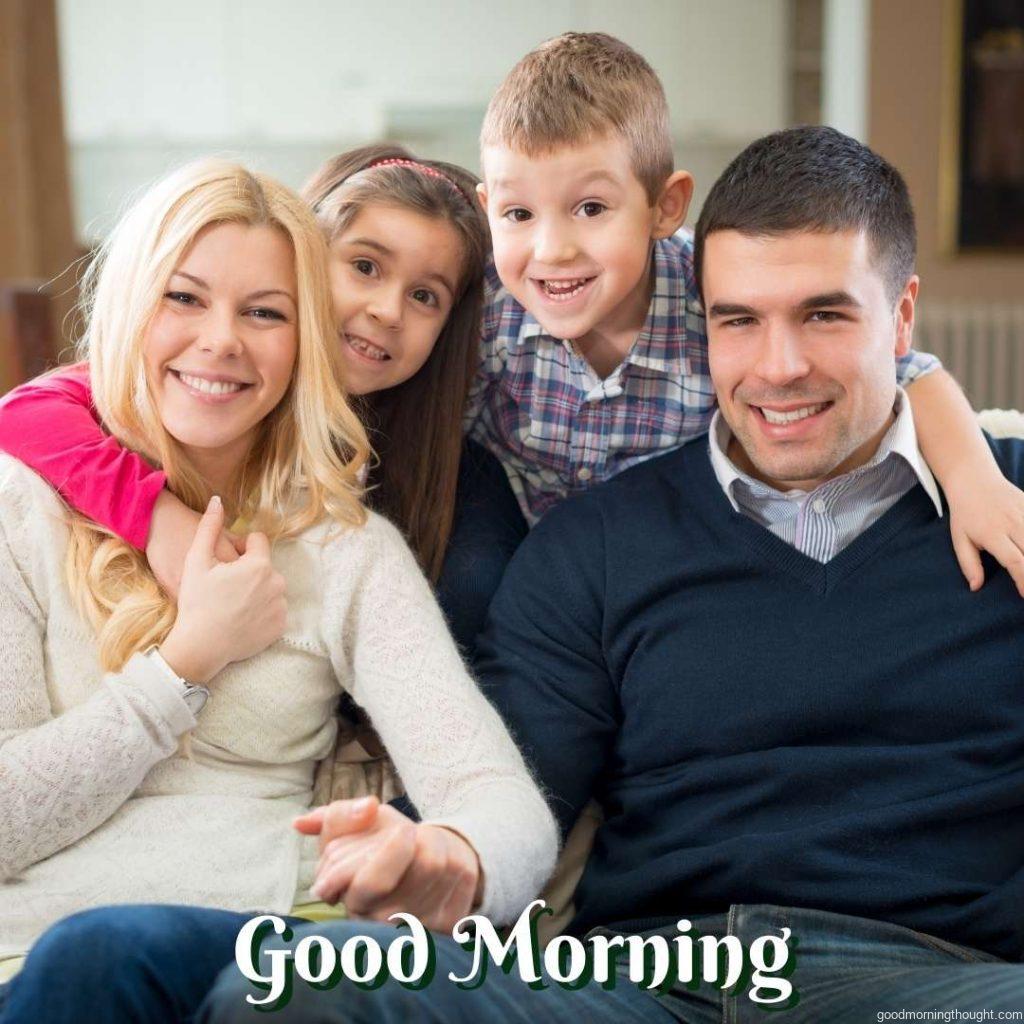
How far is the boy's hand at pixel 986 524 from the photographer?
58.4 inches

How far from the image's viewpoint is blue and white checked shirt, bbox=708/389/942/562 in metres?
1.55

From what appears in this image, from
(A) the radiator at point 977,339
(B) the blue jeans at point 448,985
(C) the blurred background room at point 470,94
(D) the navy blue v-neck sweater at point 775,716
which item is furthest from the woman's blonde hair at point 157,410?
(A) the radiator at point 977,339

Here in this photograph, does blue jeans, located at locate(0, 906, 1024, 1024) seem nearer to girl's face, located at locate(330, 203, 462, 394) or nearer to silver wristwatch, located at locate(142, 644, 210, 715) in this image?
silver wristwatch, located at locate(142, 644, 210, 715)

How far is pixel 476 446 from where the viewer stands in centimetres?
187

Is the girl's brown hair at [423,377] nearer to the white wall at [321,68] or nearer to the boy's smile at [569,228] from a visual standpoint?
the boy's smile at [569,228]

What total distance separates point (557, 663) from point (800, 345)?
454 mm

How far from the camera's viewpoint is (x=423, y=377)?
183cm

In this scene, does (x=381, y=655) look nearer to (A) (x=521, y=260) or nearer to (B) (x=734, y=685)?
(B) (x=734, y=685)

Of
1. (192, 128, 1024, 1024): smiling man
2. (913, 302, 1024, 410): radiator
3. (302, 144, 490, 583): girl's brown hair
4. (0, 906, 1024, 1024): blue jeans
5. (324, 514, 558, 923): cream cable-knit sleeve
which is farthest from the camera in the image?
(913, 302, 1024, 410): radiator

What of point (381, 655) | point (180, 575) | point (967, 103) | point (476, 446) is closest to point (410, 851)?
point (381, 655)

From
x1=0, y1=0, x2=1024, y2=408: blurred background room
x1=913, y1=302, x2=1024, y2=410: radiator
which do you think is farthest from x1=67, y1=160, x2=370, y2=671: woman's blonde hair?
x1=913, y1=302, x2=1024, y2=410: radiator

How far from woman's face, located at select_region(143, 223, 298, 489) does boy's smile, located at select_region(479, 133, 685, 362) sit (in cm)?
35

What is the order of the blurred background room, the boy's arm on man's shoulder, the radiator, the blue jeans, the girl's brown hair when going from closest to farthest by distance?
the blue jeans, the boy's arm on man's shoulder, the girl's brown hair, the blurred background room, the radiator

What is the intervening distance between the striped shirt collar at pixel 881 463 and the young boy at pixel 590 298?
29 mm
